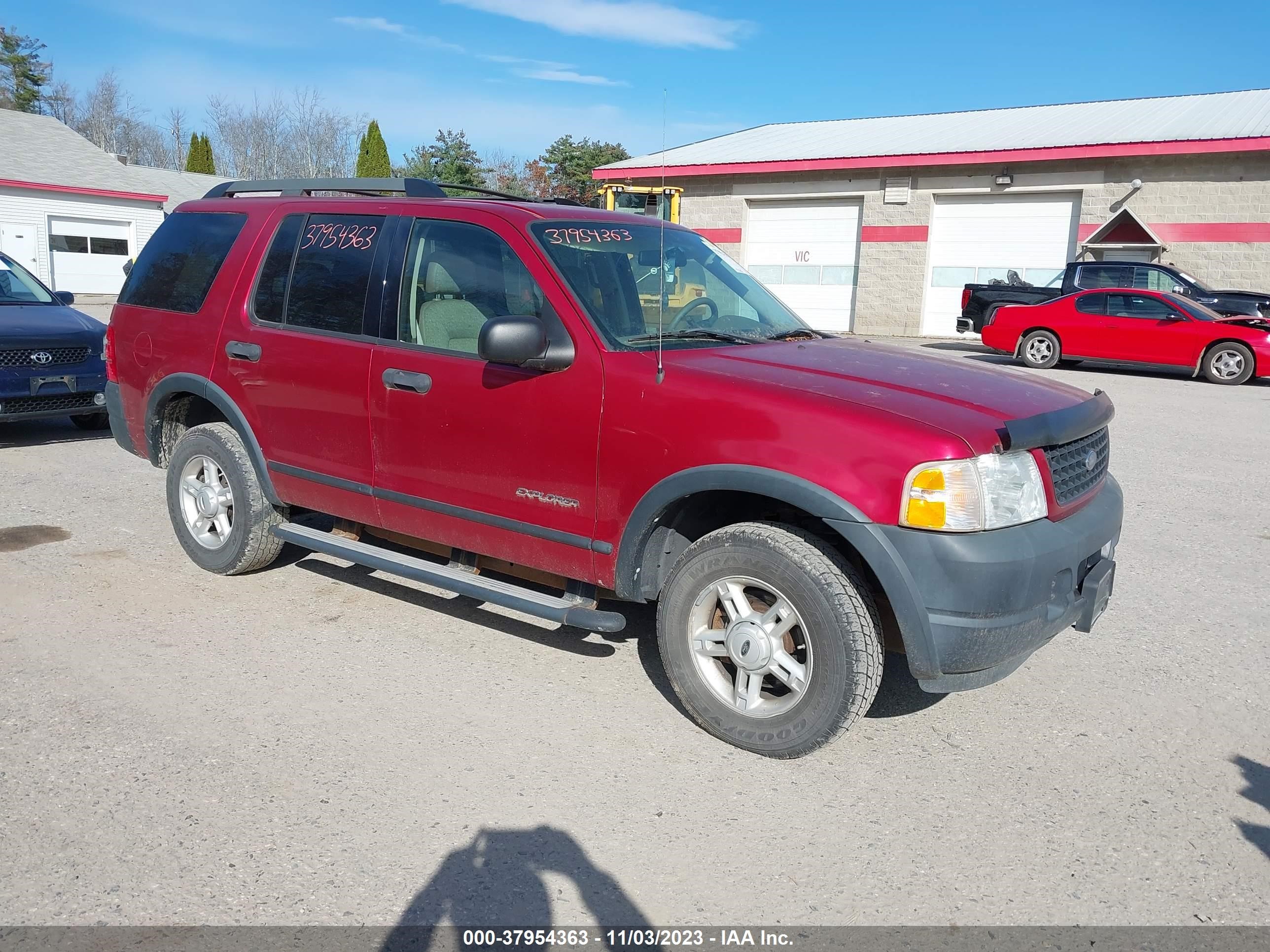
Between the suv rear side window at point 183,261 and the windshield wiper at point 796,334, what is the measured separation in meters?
Result: 2.94

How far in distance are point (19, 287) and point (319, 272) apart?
657 centimetres

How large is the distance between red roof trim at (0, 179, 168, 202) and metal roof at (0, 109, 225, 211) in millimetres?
44

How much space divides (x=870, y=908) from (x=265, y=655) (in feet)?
9.43

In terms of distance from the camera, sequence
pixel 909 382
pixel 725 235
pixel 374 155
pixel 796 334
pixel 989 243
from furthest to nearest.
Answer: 1. pixel 374 155
2. pixel 725 235
3. pixel 989 243
4. pixel 796 334
5. pixel 909 382

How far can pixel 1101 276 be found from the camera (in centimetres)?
1825

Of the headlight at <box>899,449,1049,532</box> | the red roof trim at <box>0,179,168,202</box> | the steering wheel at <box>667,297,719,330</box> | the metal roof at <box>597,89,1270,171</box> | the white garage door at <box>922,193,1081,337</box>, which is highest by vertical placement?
the metal roof at <box>597,89,1270,171</box>

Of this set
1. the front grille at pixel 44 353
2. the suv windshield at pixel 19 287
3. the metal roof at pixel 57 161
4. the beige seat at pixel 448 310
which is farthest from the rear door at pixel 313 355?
the metal roof at pixel 57 161

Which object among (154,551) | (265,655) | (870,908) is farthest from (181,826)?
(154,551)

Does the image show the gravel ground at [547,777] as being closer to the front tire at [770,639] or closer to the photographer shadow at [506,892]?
the photographer shadow at [506,892]

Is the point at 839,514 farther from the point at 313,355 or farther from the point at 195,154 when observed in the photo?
the point at 195,154

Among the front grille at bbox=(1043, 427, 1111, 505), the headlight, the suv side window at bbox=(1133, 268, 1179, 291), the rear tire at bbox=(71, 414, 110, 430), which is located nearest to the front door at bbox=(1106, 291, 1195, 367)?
the suv side window at bbox=(1133, 268, 1179, 291)

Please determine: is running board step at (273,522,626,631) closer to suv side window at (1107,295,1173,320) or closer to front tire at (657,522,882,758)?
front tire at (657,522,882,758)

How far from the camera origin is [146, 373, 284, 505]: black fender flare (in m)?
5.23

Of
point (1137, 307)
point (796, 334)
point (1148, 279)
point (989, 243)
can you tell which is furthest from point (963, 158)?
point (796, 334)
